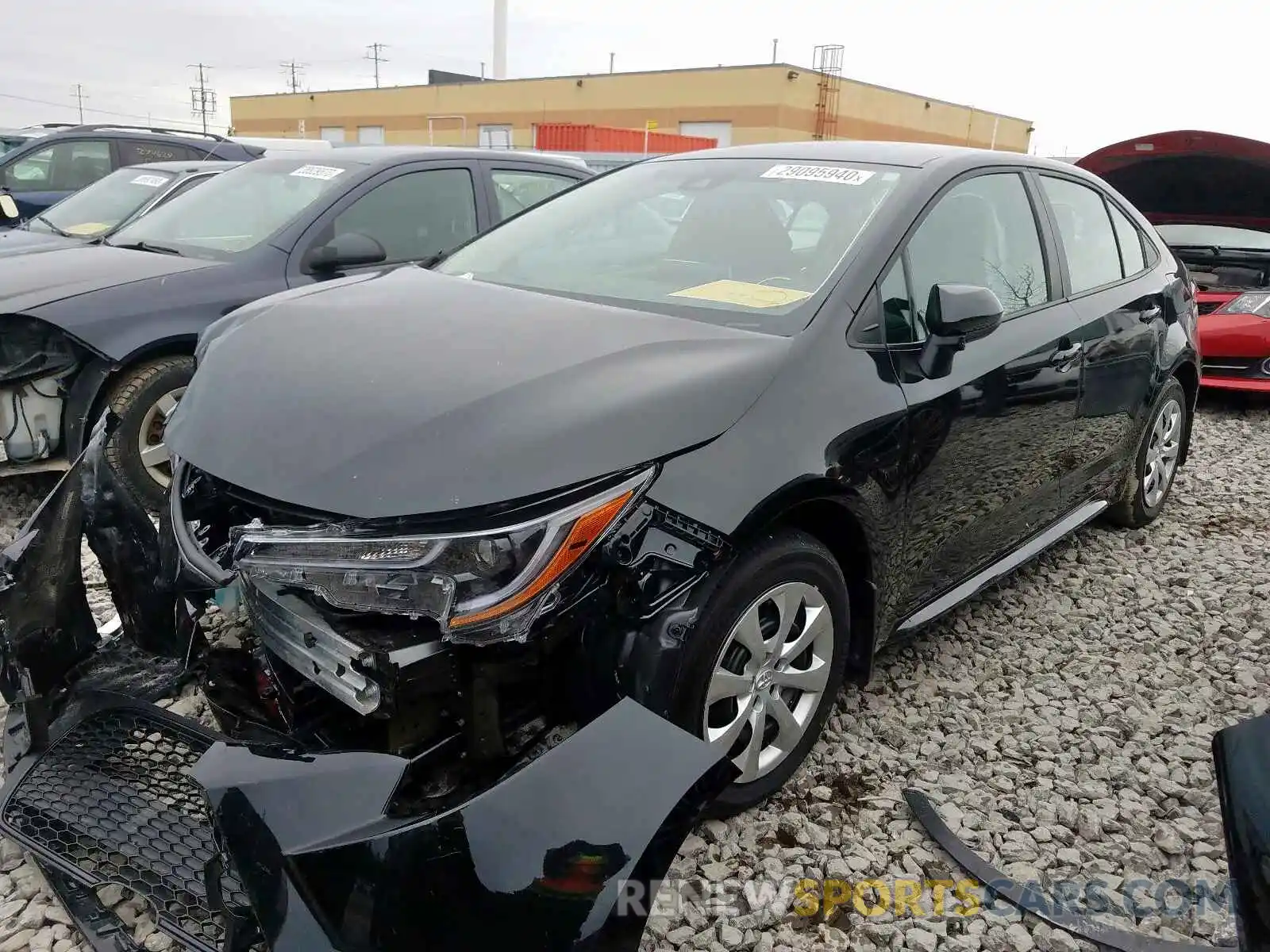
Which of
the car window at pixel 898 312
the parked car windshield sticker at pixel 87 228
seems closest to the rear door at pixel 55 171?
the parked car windshield sticker at pixel 87 228

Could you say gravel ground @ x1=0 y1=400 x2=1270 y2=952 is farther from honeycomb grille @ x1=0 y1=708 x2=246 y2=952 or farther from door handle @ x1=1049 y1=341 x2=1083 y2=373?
door handle @ x1=1049 y1=341 x2=1083 y2=373

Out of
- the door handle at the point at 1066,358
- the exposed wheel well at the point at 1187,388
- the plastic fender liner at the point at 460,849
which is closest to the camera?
the plastic fender liner at the point at 460,849

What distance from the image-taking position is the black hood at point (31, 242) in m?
4.78

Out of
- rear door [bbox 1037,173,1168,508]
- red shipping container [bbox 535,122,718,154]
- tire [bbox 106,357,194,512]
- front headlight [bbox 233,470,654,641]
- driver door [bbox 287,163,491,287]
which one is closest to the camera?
front headlight [bbox 233,470,654,641]

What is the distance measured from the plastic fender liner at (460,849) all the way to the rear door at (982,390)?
135 centimetres

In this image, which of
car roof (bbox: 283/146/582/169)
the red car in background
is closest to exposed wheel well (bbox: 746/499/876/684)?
car roof (bbox: 283/146/582/169)

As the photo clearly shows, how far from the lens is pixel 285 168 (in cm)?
514

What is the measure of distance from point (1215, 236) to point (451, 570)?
7.82 meters

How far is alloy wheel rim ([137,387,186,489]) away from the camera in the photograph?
159 inches

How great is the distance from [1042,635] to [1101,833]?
1.16 m

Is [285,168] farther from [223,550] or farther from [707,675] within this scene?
[707,675]

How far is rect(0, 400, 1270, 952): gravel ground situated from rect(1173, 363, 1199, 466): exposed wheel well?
77 cm

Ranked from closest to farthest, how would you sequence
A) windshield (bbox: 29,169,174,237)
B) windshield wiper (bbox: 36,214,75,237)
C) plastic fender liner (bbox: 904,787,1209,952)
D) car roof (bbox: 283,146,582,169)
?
plastic fender liner (bbox: 904,787,1209,952) → car roof (bbox: 283,146,582,169) → windshield wiper (bbox: 36,214,75,237) → windshield (bbox: 29,169,174,237)

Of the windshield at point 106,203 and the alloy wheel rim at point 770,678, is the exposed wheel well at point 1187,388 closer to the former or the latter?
the alloy wheel rim at point 770,678
